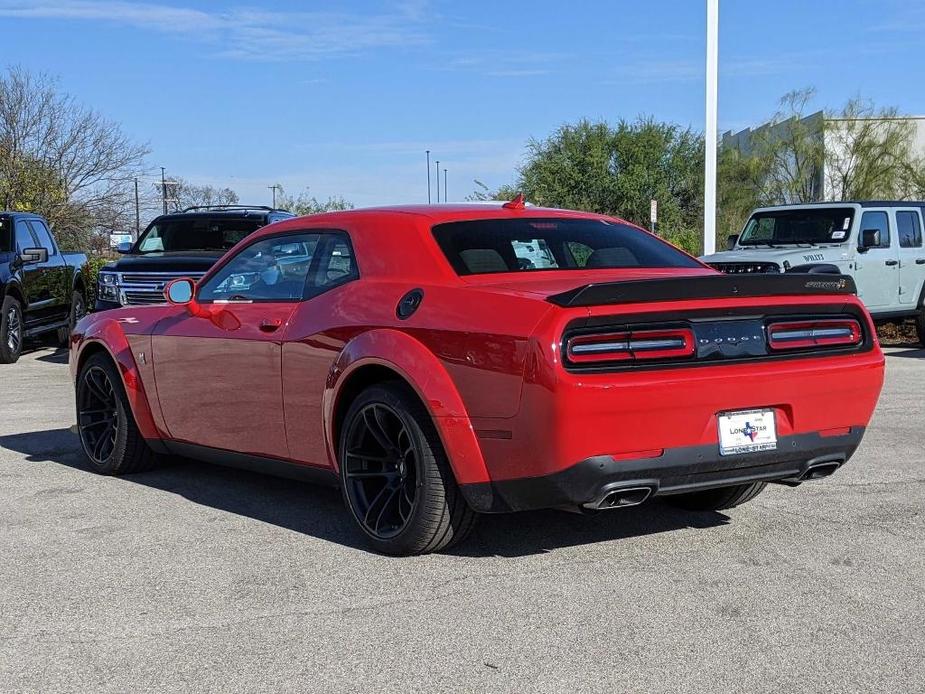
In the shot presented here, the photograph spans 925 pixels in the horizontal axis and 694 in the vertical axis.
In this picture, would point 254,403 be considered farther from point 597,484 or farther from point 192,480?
point 597,484

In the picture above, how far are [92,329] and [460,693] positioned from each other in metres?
4.45

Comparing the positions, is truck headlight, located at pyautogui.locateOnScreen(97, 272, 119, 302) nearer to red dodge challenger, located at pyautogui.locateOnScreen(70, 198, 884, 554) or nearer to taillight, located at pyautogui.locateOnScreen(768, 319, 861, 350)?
red dodge challenger, located at pyautogui.locateOnScreen(70, 198, 884, 554)

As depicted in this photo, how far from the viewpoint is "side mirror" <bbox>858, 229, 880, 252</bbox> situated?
14928 mm

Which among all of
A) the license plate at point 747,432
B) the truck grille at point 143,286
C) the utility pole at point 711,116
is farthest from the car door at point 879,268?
the license plate at point 747,432

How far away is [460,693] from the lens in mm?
3660

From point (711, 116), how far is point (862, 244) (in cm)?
646

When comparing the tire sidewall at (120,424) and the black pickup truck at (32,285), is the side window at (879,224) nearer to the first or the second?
the black pickup truck at (32,285)

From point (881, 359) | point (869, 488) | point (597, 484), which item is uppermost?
point (881, 359)

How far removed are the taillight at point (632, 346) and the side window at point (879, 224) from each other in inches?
441

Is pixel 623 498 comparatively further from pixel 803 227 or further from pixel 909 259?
pixel 909 259

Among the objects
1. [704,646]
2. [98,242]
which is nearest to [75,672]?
[704,646]

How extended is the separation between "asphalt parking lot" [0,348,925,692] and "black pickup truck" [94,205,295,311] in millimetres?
6477

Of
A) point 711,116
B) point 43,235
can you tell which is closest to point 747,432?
point 43,235

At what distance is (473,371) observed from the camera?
15.5 ft
